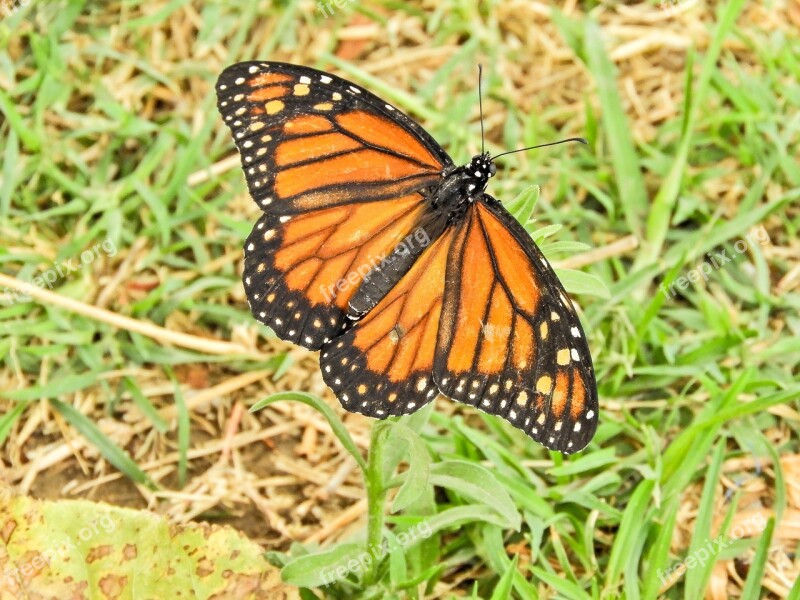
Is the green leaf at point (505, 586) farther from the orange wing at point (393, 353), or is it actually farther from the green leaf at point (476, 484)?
the orange wing at point (393, 353)

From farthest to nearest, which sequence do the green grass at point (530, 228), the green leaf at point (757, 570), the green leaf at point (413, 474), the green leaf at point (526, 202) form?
the green grass at point (530, 228) < the green leaf at point (757, 570) < the green leaf at point (526, 202) < the green leaf at point (413, 474)

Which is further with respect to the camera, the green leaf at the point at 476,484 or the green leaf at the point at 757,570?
the green leaf at the point at 757,570

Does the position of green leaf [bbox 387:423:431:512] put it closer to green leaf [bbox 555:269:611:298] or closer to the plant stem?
the plant stem

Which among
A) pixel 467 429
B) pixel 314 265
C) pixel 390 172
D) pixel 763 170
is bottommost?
pixel 467 429

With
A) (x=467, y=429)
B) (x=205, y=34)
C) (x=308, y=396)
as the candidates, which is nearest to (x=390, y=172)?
(x=308, y=396)

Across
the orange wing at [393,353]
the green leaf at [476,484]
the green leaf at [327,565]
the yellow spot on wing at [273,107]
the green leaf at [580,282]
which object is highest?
the yellow spot on wing at [273,107]

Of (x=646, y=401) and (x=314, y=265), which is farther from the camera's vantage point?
(x=646, y=401)

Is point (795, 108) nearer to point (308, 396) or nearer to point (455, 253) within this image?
point (455, 253)

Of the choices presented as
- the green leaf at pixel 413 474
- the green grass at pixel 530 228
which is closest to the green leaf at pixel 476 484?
the green grass at pixel 530 228
